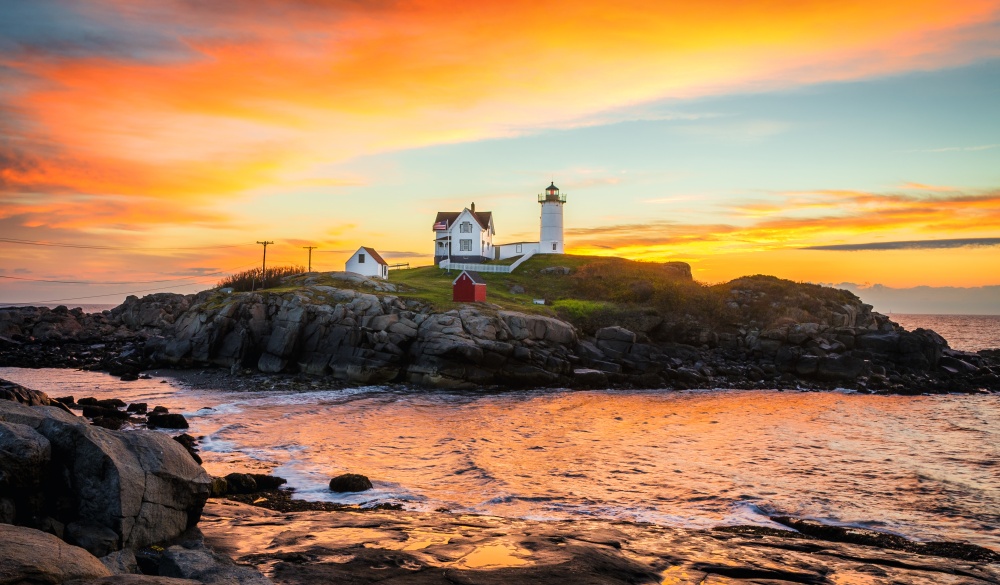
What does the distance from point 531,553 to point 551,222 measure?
7643 centimetres

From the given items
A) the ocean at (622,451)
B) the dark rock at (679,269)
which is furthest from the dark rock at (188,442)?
the dark rock at (679,269)

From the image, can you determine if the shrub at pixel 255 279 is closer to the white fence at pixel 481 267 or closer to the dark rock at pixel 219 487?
the white fence at pixel 481 267

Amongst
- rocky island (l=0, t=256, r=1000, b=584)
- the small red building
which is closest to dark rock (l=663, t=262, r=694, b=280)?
rocky island (l=0, t=256, r=1000, b=584)

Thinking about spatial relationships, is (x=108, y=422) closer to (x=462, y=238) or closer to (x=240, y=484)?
(x=240, y=484)

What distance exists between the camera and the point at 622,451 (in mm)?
23703

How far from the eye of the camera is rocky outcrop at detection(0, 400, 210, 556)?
10242 mm

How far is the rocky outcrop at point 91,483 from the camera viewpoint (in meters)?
10.2

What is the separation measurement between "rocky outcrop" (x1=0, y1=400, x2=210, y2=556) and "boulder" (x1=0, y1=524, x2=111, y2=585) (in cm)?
222

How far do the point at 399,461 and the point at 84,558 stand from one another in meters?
13.8

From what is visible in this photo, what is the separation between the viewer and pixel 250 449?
2239cm

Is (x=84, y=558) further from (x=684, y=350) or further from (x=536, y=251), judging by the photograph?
(x=536, y=251)

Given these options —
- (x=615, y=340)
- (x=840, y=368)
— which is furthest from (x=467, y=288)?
(x=840, y=368)

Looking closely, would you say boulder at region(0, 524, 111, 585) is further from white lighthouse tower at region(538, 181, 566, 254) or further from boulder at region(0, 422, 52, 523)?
white lighthouse tower at region(538, 181, 566, 254)

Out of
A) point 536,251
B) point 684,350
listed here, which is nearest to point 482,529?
point 684,350
